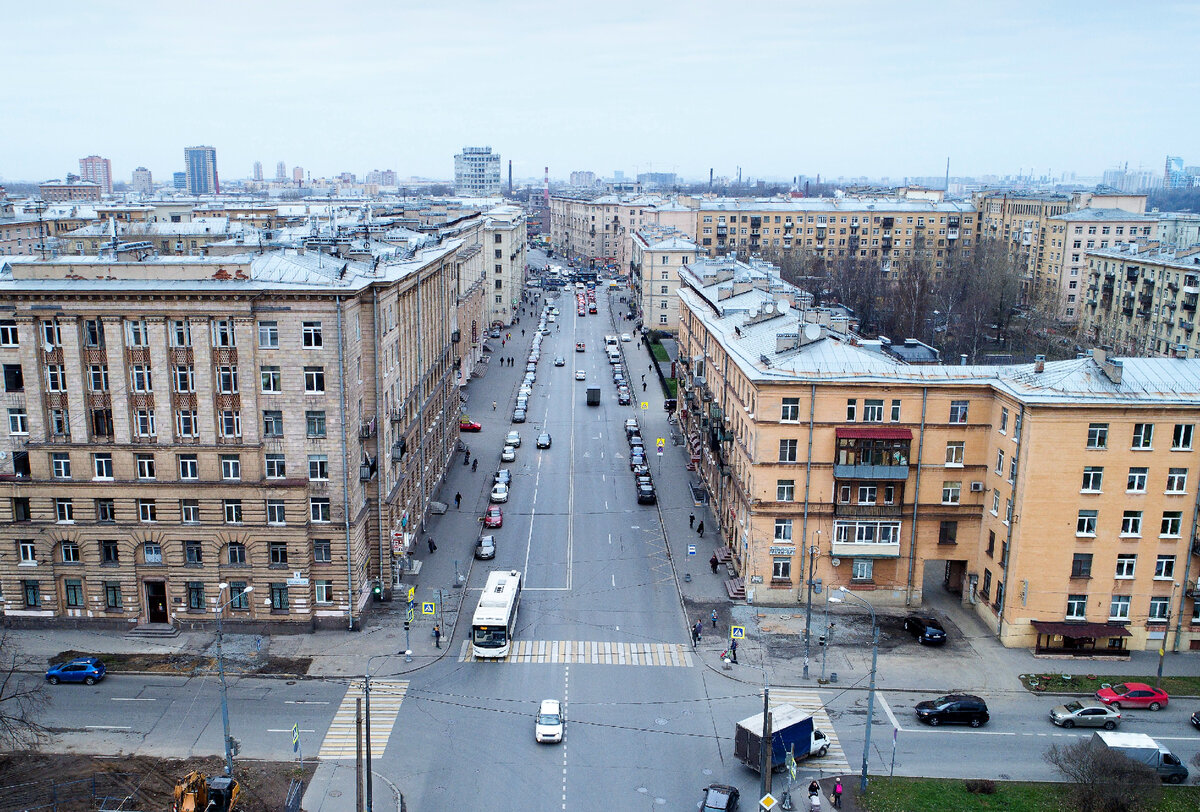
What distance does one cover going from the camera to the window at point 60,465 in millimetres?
54219

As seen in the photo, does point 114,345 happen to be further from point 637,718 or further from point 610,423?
point 610,423

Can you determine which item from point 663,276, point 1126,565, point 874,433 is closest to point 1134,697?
point 1126,565

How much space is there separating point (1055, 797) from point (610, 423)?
234 feet

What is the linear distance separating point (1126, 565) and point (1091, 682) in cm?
762

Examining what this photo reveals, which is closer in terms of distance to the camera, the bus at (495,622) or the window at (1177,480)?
the bus at (495,622)

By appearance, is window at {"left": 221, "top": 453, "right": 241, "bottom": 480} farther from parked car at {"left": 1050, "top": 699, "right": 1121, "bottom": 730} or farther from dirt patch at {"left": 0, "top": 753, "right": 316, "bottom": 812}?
parked car at {"left": 1050, "top": 699, "right": 1121, "bottom": 730}

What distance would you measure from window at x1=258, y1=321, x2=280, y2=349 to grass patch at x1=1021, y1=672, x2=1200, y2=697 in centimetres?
4490

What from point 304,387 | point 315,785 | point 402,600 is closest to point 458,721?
point 315,785

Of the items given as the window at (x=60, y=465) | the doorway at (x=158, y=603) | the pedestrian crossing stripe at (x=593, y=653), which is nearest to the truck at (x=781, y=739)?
the pedestrian crossing stripe at (x=593, y=653)

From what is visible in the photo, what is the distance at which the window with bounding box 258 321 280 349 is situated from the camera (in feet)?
173

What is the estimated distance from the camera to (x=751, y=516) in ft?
193

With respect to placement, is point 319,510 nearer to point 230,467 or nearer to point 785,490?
point 230,467

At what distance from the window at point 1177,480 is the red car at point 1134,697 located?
11.7 m

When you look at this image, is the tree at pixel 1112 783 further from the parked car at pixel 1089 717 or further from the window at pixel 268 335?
the window at pixel 268 335
